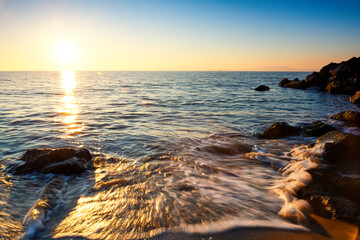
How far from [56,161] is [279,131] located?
800 cm

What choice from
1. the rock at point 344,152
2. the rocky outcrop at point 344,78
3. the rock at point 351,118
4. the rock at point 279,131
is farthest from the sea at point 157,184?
the rocky outcrop at point 344,78

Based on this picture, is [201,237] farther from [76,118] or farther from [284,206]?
[76,118]

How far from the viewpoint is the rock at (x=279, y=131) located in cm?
846

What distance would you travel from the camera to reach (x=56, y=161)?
214 inches

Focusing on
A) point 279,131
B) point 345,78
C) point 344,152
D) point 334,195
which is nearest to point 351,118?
point 279,131

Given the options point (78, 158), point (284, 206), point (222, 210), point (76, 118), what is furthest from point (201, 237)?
point (76, 118)

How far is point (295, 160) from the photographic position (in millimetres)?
5879

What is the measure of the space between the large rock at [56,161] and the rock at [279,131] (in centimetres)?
667

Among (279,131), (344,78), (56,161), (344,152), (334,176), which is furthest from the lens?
(344,78)

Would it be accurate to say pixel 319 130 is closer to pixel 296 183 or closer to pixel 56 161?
pixel 296 183

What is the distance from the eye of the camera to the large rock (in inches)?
201

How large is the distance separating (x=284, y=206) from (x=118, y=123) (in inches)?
341

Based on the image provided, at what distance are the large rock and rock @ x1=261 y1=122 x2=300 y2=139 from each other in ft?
21.9

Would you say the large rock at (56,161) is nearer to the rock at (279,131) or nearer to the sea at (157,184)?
the sea at (157,184)
